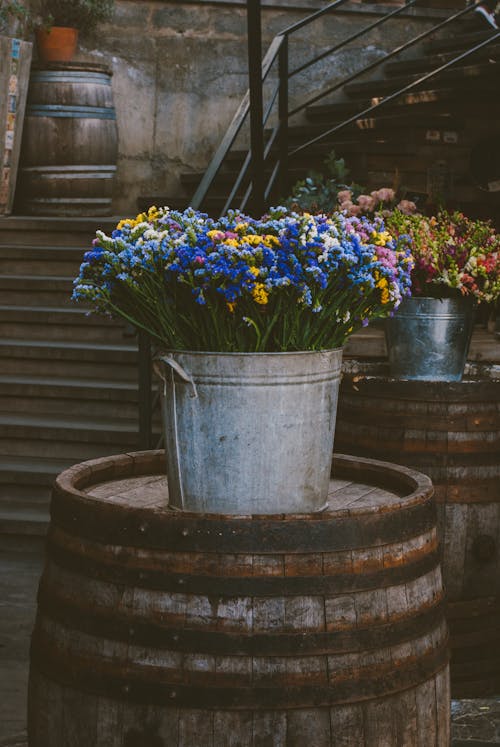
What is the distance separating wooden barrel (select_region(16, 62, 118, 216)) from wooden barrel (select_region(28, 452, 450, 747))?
241 inches

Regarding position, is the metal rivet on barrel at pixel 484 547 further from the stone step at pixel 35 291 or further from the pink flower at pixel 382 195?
the stone step at pixel 35 291

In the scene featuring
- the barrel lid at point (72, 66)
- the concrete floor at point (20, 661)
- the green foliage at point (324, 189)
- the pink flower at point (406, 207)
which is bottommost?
the concrete floor at point (20, 661)

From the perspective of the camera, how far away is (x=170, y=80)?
367 inches

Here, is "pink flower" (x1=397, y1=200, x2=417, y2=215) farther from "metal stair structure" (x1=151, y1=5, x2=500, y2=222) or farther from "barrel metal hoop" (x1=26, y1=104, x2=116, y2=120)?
"barrel metal hoop" (x1=26, y1=104, x2=116, y2=120)

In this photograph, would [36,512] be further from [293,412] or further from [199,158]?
[199,158]

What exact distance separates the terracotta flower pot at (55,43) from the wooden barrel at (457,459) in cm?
571

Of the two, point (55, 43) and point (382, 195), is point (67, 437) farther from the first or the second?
point (55, 43)

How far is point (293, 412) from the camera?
2.28m

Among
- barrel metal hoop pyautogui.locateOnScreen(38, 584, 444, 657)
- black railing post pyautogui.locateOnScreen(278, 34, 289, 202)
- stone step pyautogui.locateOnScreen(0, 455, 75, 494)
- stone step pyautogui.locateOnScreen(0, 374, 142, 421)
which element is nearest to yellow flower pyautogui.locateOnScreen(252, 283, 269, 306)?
barrel metal hoop pyautogui.locateOnScreen(38, 584, 444, 657)

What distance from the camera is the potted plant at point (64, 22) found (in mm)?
8539

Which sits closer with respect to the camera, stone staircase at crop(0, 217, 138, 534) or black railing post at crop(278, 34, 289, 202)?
stone staircase at crop(0, 217, 138, 534)

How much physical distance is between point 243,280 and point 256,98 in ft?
9.58

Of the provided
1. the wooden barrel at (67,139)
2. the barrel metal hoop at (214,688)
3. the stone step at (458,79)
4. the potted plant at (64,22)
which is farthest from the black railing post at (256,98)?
the potted plant at (64,22)

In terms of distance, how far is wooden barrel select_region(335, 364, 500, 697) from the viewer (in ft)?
11.2
